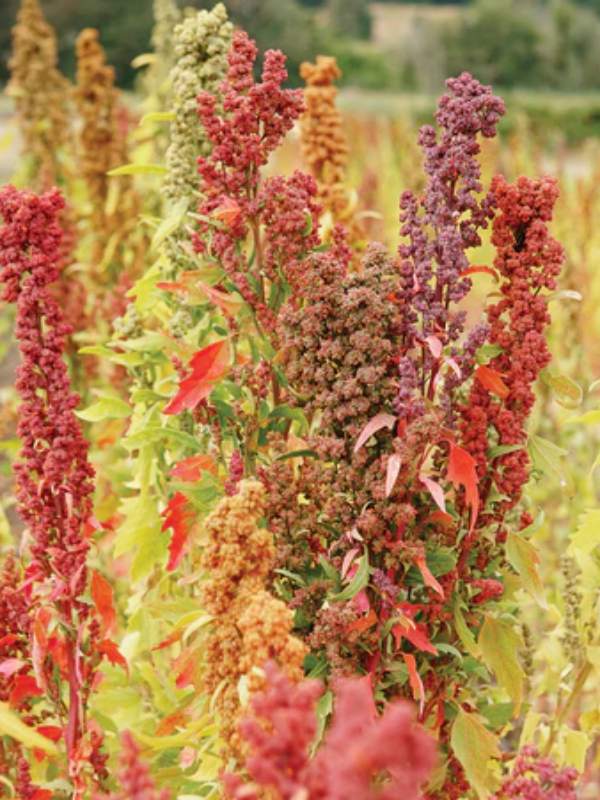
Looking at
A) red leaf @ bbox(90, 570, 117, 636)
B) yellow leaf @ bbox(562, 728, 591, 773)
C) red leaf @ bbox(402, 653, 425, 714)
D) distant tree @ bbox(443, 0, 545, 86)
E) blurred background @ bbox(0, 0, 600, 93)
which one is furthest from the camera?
distant tree @ bbox(443, 0, 545, 86)

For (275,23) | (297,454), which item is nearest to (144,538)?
(297,454)

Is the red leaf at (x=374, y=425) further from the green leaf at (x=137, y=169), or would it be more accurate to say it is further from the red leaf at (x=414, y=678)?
the green leaf at (x=137, y=169)

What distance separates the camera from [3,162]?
12.7m

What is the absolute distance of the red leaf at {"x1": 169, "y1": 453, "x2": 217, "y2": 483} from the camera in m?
1.70

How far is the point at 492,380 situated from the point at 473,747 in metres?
0.51

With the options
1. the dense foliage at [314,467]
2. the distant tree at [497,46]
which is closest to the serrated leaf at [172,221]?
the dense foliage at [314,467]

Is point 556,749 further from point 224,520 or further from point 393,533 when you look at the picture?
point 224,520

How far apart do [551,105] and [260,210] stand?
1814cm

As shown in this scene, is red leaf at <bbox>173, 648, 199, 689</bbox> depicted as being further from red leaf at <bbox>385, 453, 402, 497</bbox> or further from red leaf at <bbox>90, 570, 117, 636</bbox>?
red leaf at <bbox>385, 453, 402, 497</bbox>

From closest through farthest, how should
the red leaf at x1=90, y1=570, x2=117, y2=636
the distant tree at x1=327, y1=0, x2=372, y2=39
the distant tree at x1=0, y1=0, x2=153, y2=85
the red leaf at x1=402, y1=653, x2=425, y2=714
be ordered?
the red leaf at x1=402, y1=653, x2=425, y2=714 < the red leaf at x1=90, y1=570, x2=117, y2=636 < the distant tree at x1=0, y1=0, x2=153, y2=85 < the distant tree at x1=327, y1=0, x2=372, y2=39

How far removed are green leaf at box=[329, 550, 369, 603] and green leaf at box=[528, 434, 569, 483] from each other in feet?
1.13

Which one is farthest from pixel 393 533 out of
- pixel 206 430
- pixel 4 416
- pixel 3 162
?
pixel 3 162

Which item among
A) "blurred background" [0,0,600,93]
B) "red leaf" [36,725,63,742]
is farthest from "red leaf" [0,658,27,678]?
"blurred background" [0,0,600,93]

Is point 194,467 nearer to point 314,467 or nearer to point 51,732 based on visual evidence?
point 314,467
